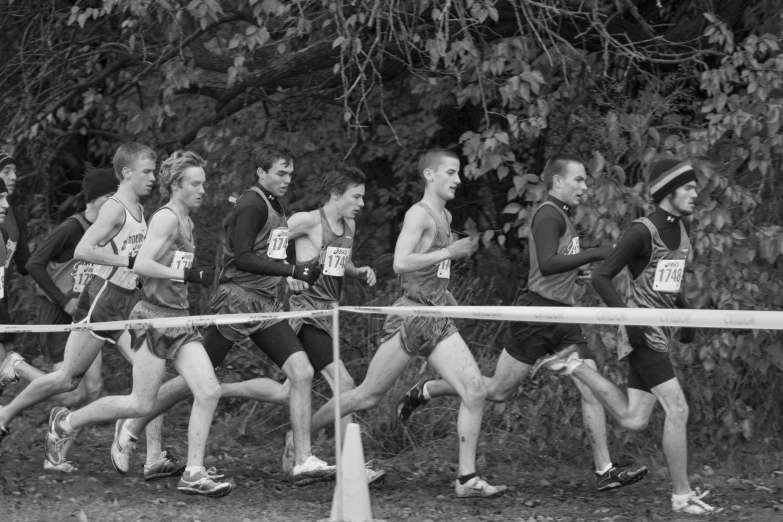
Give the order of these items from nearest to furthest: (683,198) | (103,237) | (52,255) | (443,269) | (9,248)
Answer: (683,198)
(443,269)
(103,237)
(52,255)
(9,248)

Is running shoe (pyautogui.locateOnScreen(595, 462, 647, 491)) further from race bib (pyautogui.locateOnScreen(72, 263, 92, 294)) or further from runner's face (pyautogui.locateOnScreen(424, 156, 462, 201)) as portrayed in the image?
race bib (pyautogui.locateOnScreen(72, 263, 92, 294))

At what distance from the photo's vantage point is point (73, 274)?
7766 millimetres

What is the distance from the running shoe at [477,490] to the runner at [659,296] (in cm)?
80

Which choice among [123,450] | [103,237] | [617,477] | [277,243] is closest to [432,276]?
[277,243]

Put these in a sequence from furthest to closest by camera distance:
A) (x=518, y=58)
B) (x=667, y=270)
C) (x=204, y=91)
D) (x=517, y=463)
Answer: (x=204, y=91)
(x=518, y=58)
(x=517, y=463)
(x=667, y=270)

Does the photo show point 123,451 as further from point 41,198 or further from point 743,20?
point 743,20

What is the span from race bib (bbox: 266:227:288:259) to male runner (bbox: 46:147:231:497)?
45 cm

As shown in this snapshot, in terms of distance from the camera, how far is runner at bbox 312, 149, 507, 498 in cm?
639

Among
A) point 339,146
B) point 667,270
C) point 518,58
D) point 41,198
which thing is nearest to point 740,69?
point 518,58

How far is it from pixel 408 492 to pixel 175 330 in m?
1.57

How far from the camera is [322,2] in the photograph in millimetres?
7945

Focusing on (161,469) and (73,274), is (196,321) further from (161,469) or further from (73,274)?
(73,274)

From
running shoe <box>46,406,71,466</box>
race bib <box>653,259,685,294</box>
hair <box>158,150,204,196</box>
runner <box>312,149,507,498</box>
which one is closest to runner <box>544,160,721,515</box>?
race bib <box>653,259,685,294</box>

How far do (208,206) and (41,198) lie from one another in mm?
1564
